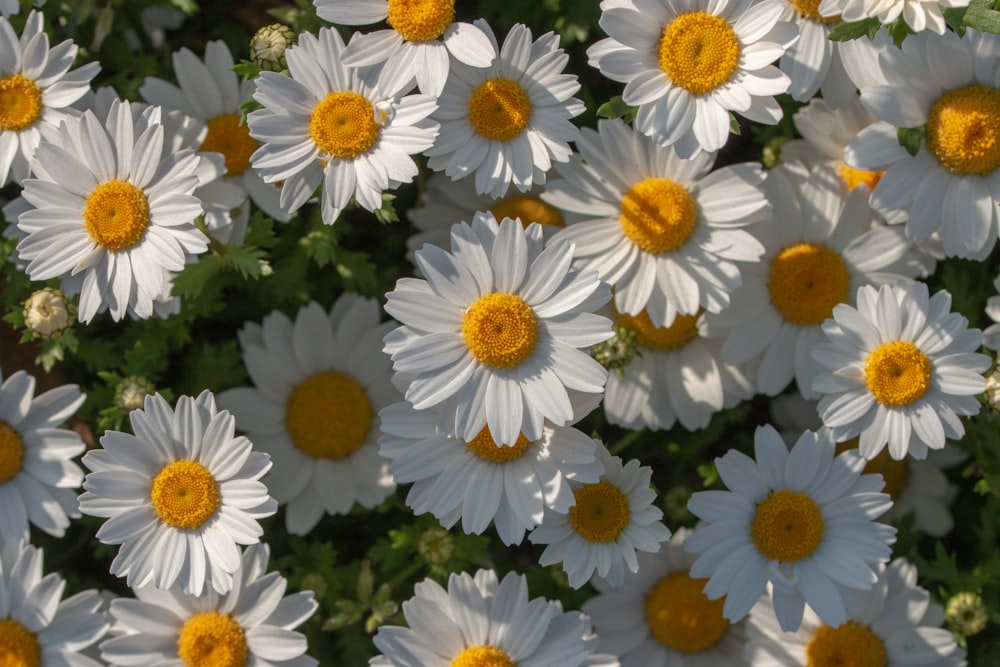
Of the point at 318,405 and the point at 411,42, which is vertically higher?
the point at 411,42

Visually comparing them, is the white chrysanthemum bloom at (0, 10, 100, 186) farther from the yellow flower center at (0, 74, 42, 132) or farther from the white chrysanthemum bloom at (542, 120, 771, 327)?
the white chrysanthemum bloom at (542, 120, 771, 327)

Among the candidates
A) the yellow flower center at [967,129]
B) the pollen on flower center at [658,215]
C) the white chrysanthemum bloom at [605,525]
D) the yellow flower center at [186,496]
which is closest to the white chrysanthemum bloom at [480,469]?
the white chrysanthemum bloom at [605,525]

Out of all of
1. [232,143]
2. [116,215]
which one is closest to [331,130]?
[232,143]

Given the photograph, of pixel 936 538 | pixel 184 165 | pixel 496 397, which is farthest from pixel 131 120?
pixel 936 538

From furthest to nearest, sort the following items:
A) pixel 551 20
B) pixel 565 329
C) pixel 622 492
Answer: pixel 551 20, pixel 622 492, pixel 565 329

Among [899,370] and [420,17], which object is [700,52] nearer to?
[420,17]

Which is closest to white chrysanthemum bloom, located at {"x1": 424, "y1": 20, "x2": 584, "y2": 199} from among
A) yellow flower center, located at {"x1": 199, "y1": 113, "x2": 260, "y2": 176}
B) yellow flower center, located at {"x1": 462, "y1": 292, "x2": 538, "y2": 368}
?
yellow flower center, located at {"x1": 462, "y1": 292, "x2": 538, "y2": 368}

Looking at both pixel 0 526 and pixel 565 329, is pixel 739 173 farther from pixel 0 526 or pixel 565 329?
pixel 0 526
